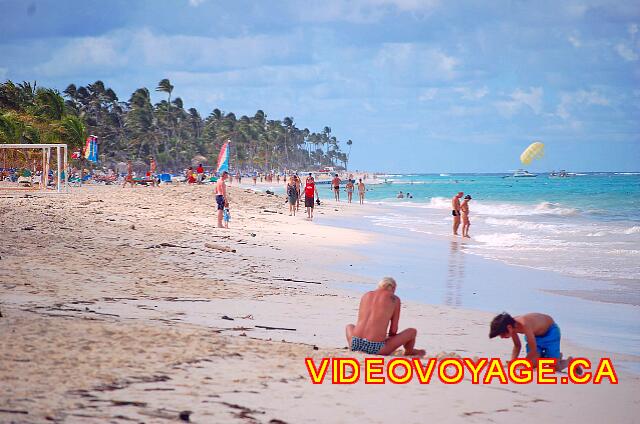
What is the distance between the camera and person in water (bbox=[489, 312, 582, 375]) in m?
6.75

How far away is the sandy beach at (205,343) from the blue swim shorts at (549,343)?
1.94ft

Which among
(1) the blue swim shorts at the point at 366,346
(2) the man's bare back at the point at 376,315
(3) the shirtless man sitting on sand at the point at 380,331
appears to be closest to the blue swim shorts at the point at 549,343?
(3) the shirtless man sitting on sand at the point at 380,331

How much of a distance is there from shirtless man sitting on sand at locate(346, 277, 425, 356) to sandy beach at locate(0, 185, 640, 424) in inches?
10.7

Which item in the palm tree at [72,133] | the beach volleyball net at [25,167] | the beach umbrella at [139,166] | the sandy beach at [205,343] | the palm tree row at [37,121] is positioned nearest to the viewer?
the sandy beach at [205,343]

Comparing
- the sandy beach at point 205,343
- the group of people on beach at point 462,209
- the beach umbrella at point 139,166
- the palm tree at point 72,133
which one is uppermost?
the palm tree at point 72,133

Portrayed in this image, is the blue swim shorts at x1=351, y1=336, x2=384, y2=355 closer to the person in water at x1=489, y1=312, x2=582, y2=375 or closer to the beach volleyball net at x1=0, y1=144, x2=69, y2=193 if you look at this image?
the person in water at x1=489, y1=312, x2=582, y2=375

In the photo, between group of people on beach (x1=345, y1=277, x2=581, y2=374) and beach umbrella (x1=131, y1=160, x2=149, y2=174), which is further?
beach umbrella (x1=131, y1=160, x2=149, y2=174)

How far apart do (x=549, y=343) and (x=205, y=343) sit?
3.28 meters

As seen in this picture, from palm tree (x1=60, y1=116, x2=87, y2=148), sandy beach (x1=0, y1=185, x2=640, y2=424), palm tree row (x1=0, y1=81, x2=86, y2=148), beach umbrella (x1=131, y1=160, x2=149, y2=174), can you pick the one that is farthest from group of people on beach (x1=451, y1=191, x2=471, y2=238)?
beach umbrella (x1=131, y1=160, x2=149, y2=174)

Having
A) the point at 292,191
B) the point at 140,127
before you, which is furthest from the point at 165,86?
the point at 292,191

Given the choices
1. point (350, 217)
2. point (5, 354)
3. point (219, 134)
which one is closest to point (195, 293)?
point (5, 354)

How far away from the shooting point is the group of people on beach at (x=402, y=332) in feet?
22.3

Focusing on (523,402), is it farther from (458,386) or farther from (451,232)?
(451,232)

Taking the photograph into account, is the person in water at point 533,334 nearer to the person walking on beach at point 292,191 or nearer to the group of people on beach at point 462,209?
the group of people on beach at point 462,209
